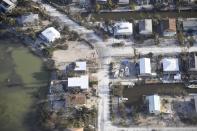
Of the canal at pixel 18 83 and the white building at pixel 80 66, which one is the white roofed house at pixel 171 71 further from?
the canal at pixel 18 83

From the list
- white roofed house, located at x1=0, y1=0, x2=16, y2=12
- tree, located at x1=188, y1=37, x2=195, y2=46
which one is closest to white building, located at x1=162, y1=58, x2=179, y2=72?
tree, located at x1=188, y1=37, x2=195, y2=46

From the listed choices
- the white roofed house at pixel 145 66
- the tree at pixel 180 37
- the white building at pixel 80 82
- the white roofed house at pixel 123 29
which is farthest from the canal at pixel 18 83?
the tree at pixel 180 37

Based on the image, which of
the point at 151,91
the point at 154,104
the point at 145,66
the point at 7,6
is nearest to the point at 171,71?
the point at 145,66

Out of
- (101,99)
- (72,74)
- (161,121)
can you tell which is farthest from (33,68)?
(161,121)

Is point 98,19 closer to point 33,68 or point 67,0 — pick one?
point 67,0

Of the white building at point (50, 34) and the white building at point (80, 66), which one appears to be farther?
the white building at point (50, 34)

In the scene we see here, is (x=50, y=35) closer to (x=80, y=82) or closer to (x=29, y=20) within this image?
(x=29, y=20)
